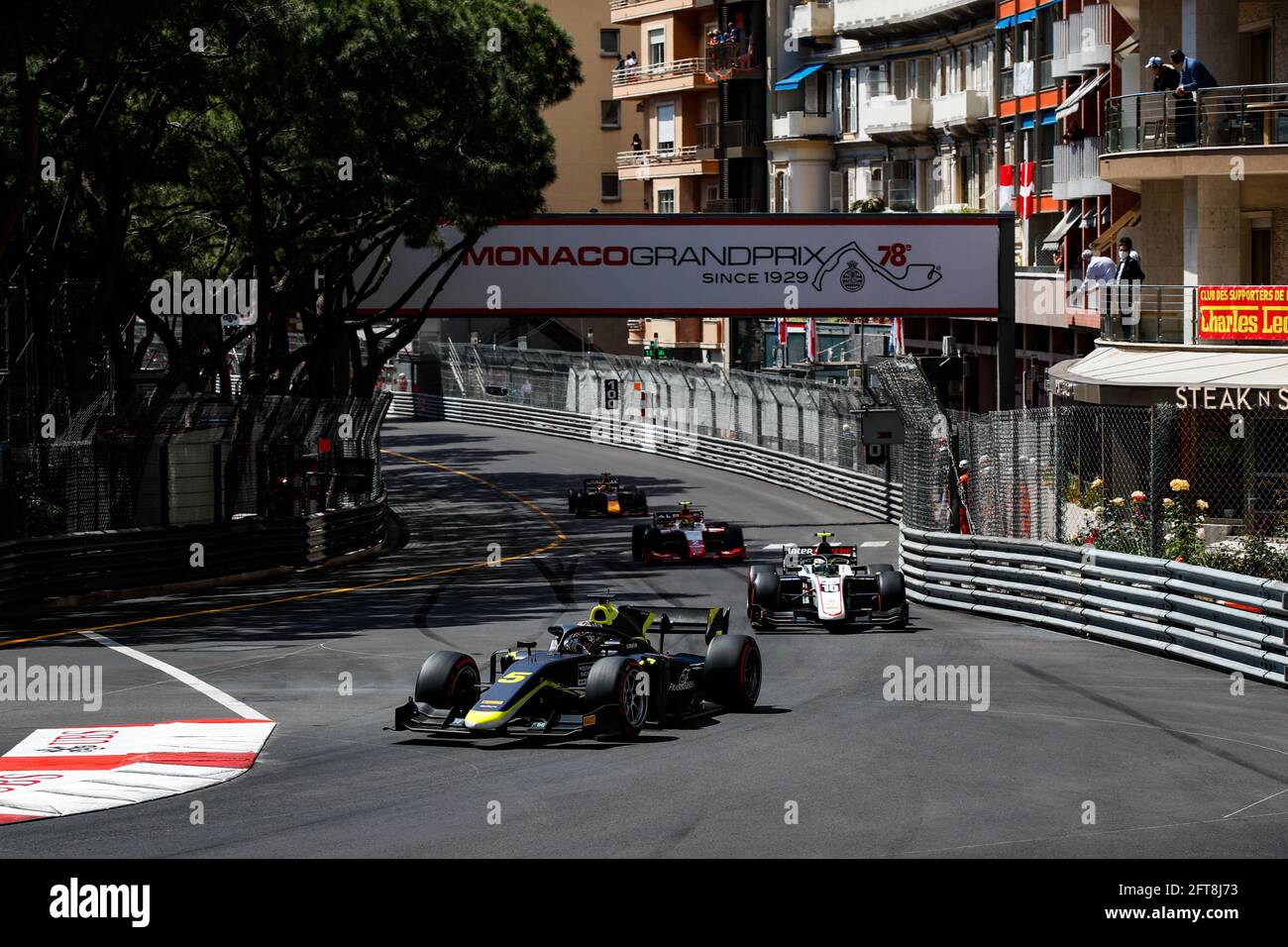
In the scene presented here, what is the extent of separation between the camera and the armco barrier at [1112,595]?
17.9 meters

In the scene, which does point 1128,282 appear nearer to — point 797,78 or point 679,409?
point 679,409

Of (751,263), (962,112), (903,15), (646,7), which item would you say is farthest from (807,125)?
(751,263)

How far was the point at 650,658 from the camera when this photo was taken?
15.4 meters

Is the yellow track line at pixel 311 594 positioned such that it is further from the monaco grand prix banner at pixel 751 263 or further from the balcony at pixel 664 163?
the balcony at pixel 664 163

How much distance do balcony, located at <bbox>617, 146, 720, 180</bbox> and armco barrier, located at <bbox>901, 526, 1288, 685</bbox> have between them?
5094 cm

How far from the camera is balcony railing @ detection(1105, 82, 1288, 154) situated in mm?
31141

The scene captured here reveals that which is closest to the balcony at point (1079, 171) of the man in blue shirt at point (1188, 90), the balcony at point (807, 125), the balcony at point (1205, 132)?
the balcony at point (1205, 132)

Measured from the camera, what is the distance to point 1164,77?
1245 inches

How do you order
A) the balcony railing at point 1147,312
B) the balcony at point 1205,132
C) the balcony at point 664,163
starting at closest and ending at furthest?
1. the balcony at point 1205,132
2. the balcony railing at point 1147,312
3. the balcony at point 664,163

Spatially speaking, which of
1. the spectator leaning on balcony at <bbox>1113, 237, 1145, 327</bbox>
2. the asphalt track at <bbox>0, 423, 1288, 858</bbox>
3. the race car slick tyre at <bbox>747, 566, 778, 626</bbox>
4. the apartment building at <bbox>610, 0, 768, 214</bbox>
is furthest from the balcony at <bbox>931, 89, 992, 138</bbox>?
the race car slick tyre at <bbox>747, 566, 778, 626</bbox>

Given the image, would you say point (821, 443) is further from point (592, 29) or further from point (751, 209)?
point (592, 29)

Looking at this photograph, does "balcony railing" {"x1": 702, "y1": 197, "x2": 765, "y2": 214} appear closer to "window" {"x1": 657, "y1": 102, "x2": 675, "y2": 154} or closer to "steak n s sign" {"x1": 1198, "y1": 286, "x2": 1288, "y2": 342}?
"window" {"x1": 657, "y1": 102, "x2": 675, "y2": 154}

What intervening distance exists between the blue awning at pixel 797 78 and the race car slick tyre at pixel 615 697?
5417 centimetres
